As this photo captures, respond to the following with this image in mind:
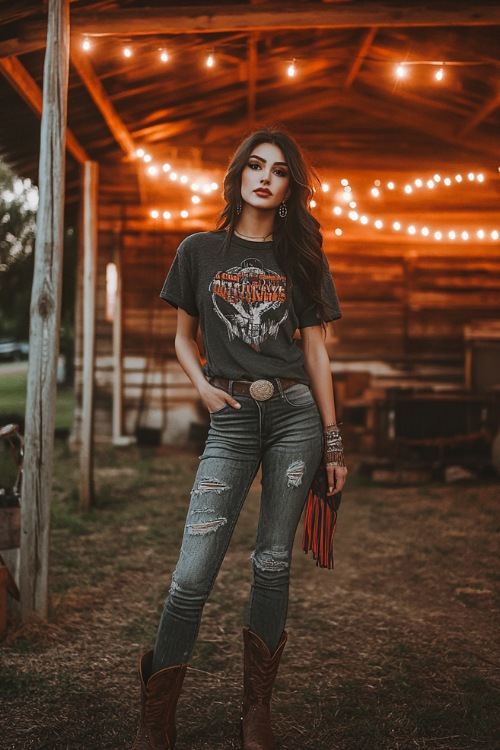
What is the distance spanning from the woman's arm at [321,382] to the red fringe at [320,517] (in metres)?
0.05

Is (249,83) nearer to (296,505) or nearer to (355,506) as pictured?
(355,506)

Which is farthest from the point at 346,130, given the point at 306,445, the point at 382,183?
the point at 306,445

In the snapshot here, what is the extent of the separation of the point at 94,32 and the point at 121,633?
11.9 ft

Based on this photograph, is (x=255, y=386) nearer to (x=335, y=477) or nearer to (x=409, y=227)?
(x=335, y=477)

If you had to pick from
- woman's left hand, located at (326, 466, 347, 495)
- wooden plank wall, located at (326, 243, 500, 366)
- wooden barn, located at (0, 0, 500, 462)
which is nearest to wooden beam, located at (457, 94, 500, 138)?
wooden barn, located at (0, 0, 500, 462)

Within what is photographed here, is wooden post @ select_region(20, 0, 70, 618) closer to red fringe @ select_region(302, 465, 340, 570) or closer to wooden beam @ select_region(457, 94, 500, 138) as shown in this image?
red fringe @ select_region(302, 465, 340, 570)

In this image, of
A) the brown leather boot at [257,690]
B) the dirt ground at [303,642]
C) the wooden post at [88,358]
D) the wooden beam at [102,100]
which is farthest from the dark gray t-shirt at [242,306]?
the wooden post at [88,358]

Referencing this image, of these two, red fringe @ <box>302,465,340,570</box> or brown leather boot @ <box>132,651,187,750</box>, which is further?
red fringe @ <box>302,465,340,570</box>

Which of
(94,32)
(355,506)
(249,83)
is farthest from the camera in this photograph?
(249,83)

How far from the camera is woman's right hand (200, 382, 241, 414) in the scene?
2.36 m

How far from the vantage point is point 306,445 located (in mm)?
2410

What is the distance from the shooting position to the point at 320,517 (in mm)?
2588

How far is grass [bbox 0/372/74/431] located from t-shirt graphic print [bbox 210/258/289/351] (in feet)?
36.4

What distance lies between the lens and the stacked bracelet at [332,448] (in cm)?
251
